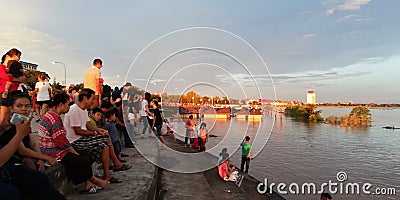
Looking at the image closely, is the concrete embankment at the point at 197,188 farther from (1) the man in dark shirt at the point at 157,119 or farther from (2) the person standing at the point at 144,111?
(1) the man in dark shirt at the point at 157,119

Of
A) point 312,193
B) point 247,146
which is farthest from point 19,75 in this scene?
point 312,193

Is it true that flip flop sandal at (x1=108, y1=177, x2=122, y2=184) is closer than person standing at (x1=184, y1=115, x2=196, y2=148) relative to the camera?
Yes

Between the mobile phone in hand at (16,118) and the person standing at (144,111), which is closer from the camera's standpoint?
the mobile phone in hand at (16,118)

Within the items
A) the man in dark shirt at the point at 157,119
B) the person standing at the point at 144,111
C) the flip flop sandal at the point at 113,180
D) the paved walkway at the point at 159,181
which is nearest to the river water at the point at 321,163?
the paved walkway at the point at 159,181

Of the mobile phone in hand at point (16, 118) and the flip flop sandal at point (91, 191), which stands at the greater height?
the mobile phone in hand at point (16, 118)

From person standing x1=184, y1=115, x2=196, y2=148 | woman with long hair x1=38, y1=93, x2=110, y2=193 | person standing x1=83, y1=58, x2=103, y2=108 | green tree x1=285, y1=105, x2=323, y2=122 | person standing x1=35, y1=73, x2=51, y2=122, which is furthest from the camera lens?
green tree x1=285, y1=105, x2=323, y2=122

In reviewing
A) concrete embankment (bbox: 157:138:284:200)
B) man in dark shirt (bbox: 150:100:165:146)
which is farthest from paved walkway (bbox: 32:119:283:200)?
man in dark shirt (bbox: 150:100:165:146)

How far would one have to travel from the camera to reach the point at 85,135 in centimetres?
498

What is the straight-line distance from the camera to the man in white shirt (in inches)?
192

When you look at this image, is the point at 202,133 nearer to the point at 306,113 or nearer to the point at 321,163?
the point at 321,163

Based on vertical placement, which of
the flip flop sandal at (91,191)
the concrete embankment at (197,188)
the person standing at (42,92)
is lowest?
the concrete embankment at (197,188)

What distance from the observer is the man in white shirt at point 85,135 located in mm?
4875

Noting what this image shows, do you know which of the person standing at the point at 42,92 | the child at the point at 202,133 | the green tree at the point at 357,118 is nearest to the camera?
the person standing at the point at 42,92

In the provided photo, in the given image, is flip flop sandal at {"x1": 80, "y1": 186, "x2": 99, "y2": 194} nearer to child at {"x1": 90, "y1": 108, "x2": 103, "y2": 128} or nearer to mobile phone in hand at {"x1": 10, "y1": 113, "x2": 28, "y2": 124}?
mobile phone in hand at {"x1": 10, "y1": 113, "x2": 28, "y2": 124}
